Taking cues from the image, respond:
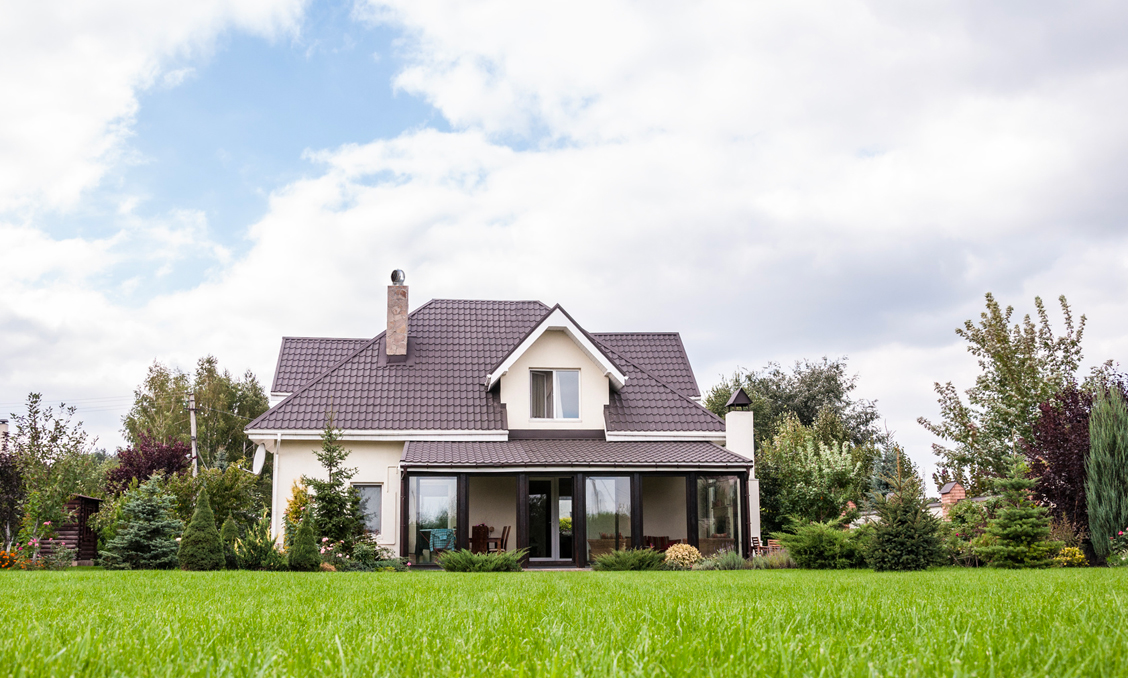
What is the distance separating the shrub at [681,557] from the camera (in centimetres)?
1806

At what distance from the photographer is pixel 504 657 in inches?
114

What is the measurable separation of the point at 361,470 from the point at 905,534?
1386cm

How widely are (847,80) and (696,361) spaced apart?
1468 cm

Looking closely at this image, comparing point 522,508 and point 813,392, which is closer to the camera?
point 522,508

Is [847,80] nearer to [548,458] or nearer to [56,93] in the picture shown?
[548,458]

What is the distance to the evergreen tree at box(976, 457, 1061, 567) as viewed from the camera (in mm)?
15570

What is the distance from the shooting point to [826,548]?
16.1m

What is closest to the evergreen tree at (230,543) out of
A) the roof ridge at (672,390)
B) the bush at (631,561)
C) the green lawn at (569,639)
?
the bush at (631,561)

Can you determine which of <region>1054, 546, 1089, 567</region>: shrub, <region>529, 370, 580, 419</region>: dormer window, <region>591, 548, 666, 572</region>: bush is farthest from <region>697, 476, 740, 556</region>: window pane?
<region>1054, 546, 1089, 567</region>: shrub

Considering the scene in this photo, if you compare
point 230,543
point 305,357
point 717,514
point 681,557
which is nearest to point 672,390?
point 717,514

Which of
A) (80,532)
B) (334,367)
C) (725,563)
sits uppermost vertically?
(334,367)

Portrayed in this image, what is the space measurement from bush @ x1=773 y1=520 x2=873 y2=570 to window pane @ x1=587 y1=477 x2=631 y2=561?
5242 mm

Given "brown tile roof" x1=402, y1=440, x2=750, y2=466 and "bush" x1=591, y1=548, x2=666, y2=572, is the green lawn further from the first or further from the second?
"brown tile roof" x1=402, y1=440, x2=750, y2=466

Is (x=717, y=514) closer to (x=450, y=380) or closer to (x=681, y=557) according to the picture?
(x=681, y=557)
